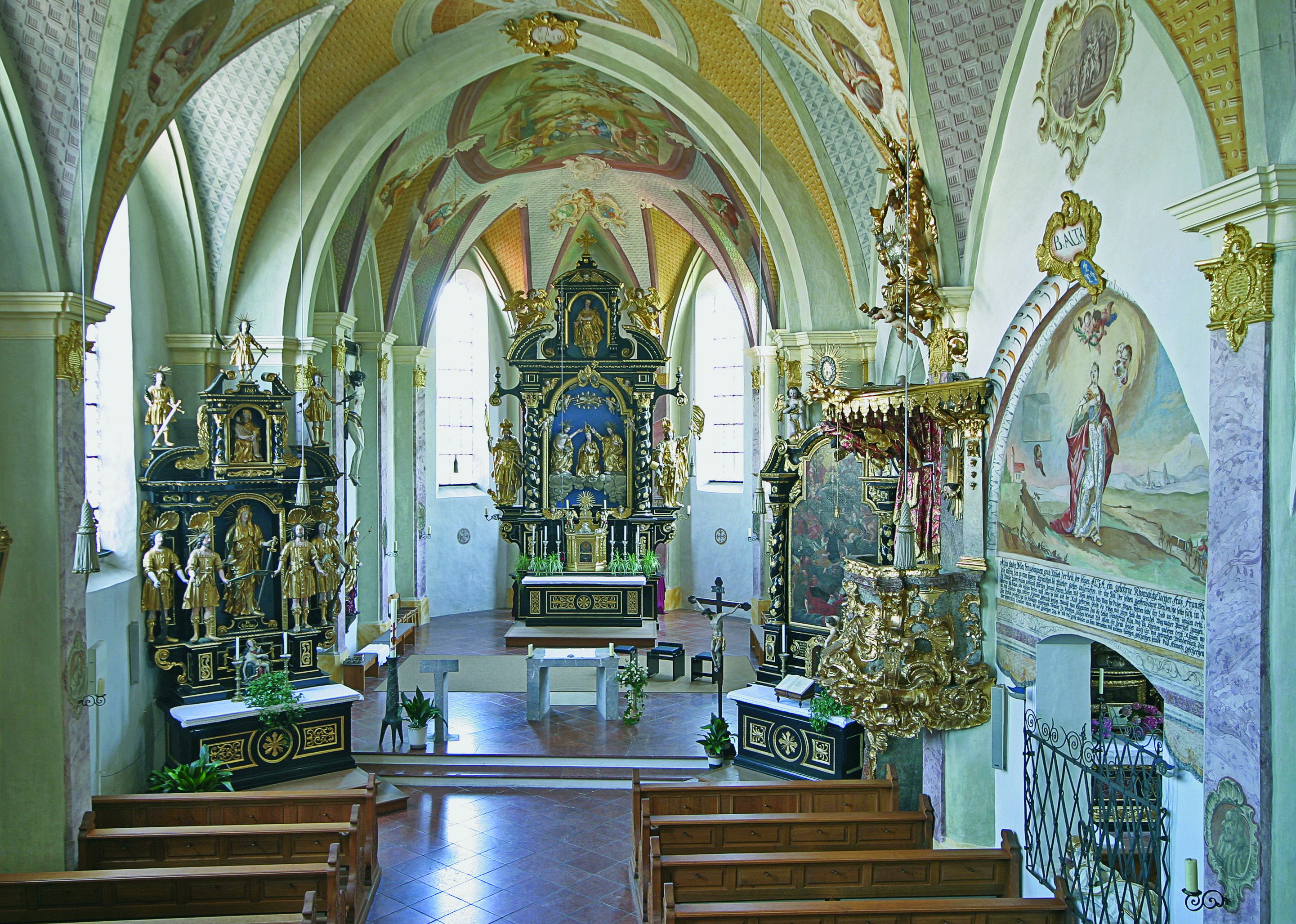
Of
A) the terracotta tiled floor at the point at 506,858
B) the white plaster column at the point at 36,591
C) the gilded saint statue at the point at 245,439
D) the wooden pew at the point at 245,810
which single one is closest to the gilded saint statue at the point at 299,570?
the gilded saint statue at the point at 245,439

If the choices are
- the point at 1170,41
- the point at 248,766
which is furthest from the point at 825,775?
the point at 1170,41

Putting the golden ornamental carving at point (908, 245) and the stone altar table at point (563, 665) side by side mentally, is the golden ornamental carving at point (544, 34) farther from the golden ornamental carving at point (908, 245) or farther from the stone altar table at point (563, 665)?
the stone altar table at point (563, 665)

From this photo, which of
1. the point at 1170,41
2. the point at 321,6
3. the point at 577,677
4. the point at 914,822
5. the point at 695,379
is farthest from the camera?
the point at 695,379

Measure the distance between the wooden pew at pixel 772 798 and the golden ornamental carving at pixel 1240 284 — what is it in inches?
214

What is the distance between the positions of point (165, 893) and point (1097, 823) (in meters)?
6.45

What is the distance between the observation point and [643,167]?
739 inches

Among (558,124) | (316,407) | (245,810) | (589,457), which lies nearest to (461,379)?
(589,457)

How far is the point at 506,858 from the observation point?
1008 cm

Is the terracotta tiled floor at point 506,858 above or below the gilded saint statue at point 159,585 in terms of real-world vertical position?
below

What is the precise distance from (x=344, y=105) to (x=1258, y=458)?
11397 millimetres

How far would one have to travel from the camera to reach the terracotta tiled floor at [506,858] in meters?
8.90

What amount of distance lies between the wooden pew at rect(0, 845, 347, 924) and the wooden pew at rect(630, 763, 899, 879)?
292 cm

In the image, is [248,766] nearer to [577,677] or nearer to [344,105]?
[577,677]

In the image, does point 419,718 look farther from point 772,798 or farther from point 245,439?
point 772,798
